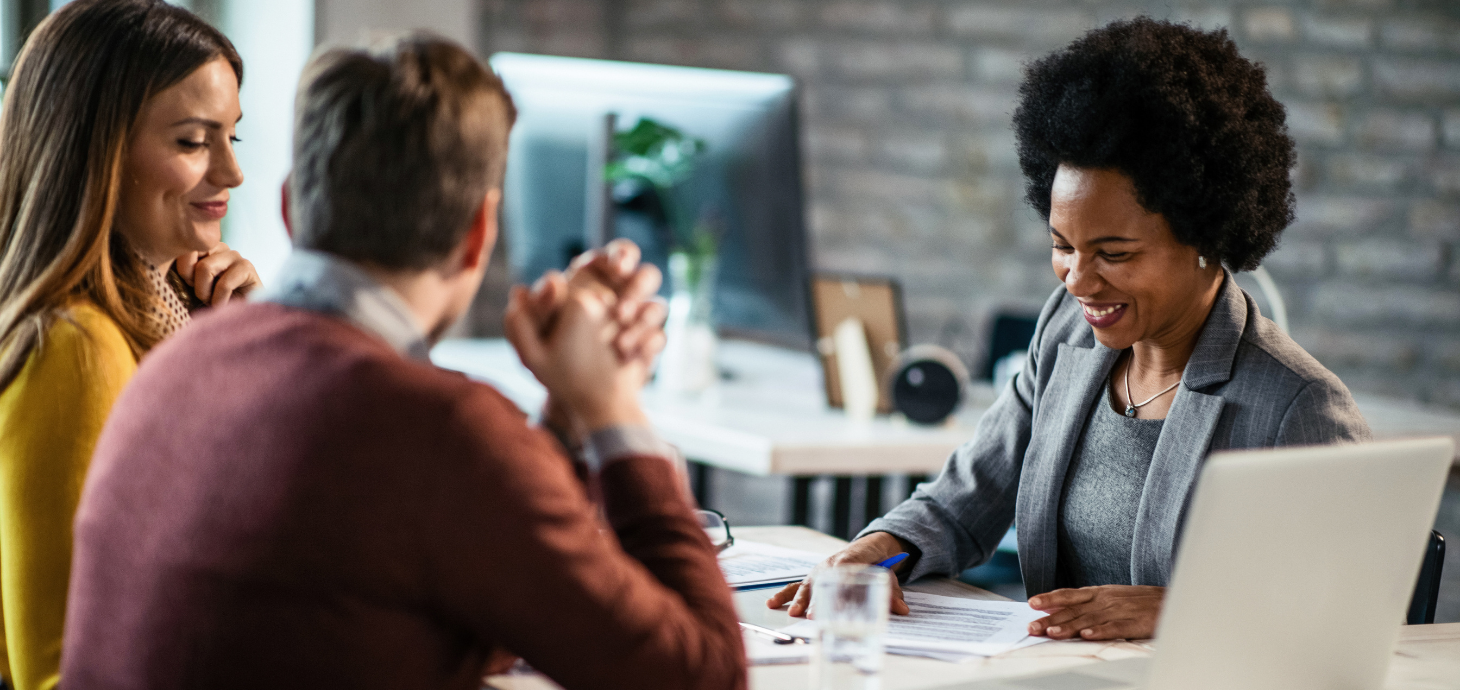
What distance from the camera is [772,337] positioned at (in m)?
2.71

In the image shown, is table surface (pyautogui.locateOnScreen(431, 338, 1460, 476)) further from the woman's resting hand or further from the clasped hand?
the clasped hand

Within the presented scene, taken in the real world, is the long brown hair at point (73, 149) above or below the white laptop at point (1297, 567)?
above

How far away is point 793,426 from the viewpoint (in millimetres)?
2396

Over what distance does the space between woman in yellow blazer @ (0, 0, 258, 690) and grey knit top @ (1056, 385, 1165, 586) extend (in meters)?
1.00

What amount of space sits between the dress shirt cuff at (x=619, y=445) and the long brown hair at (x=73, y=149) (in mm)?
527

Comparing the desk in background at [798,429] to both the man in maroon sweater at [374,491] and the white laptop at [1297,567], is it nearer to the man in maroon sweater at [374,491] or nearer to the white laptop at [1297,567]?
the man in maroon sweater at [374,491]

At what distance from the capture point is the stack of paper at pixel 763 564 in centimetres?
139

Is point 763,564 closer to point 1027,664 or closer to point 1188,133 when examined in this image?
point 1027,664

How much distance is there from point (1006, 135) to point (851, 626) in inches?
115

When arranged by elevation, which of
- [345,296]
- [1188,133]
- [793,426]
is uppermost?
[1188,133]

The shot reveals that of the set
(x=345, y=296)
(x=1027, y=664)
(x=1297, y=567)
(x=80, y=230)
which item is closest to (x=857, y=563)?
(x=1027, y=664)

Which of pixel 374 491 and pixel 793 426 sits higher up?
pixel 374 491

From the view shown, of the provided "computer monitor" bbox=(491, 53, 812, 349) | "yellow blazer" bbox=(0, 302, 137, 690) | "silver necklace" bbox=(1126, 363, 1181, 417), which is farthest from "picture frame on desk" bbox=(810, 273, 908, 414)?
"yellow blazer" bbox=(0, 302, 137, 690)


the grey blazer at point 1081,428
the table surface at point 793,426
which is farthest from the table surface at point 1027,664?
the table surface at point 793,426
